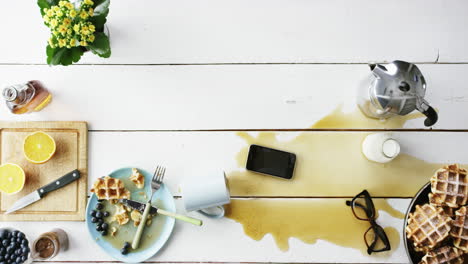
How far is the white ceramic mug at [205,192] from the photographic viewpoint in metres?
1.17

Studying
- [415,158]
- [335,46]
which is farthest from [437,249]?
[335,46]

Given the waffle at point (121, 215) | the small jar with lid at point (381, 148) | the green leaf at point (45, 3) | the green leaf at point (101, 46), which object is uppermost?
the green leaf at point (45, 3)

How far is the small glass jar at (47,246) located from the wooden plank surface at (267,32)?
1.83ft

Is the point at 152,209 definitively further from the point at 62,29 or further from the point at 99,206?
the point at 62,29

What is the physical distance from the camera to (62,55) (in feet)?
3.77

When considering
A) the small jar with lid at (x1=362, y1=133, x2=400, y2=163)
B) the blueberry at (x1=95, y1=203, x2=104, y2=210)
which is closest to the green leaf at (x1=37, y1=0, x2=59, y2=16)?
the blueberry at (x1=95, y1=203, x2=104, y2=210)

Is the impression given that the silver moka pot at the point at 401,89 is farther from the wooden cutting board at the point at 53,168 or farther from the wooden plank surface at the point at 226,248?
the wooden cutting board at the point at 53,168

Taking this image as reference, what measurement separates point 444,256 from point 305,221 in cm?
40

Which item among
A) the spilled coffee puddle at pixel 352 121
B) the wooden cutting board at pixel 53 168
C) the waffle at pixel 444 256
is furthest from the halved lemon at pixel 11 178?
the waffle at pixel 444 256

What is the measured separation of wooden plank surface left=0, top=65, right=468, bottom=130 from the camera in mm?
1269

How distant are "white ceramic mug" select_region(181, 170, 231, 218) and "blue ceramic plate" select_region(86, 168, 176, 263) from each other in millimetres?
99

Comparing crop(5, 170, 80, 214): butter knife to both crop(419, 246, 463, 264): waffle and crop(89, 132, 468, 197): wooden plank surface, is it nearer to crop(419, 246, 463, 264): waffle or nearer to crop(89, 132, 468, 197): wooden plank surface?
crop(89, 132, 468, 197): wooden plank surface

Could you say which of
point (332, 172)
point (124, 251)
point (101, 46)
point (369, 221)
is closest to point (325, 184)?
point (332, 172)

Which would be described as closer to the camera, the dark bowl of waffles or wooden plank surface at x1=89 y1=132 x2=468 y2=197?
the dark bowl of waffles
